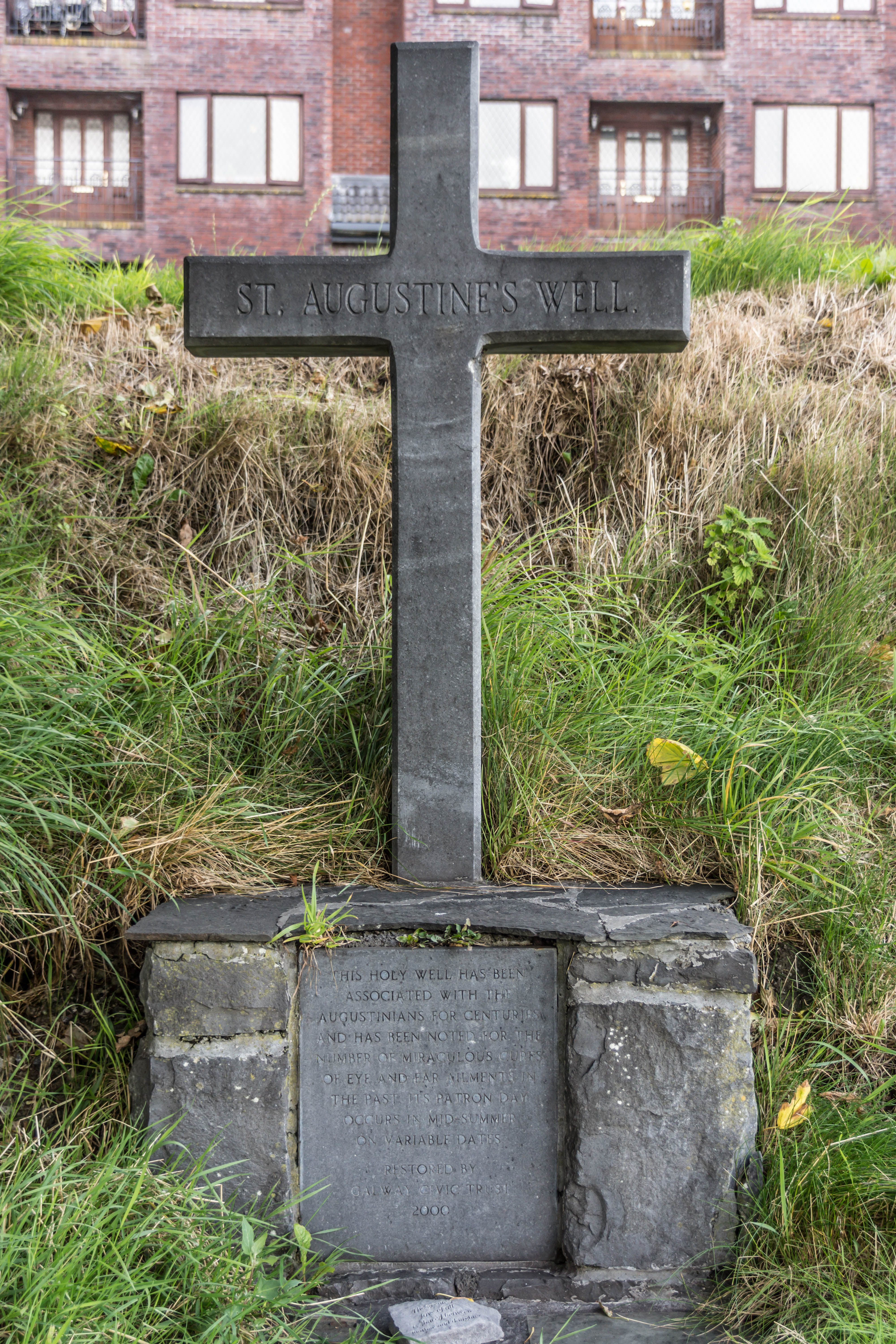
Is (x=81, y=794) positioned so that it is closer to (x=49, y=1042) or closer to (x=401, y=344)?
(x=49, y=1042)

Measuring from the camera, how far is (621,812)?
259 centimetres

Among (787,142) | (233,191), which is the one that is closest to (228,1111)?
(233,191)

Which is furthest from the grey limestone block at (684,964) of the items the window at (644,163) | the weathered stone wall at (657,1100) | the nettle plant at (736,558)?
the window at (644,163)

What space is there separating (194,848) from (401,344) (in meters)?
1.30

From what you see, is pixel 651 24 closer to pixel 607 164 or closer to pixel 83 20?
pixel 607 164

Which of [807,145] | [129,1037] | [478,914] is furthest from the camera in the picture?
[807,145]

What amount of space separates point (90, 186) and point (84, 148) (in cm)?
72

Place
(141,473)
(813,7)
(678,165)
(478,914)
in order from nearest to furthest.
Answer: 1. (478,914)
2. (141,473)
3. (813,7)
4. (678,165)

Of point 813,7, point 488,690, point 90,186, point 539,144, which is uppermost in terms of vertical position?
point 813,7

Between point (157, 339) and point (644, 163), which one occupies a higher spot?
point (644, 163)

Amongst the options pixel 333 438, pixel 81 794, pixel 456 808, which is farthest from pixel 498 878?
pixel 333 438

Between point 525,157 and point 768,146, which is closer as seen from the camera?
point 525,157

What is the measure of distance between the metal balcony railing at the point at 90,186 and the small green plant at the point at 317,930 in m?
17.2

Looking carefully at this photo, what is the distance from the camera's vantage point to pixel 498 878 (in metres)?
2.50
